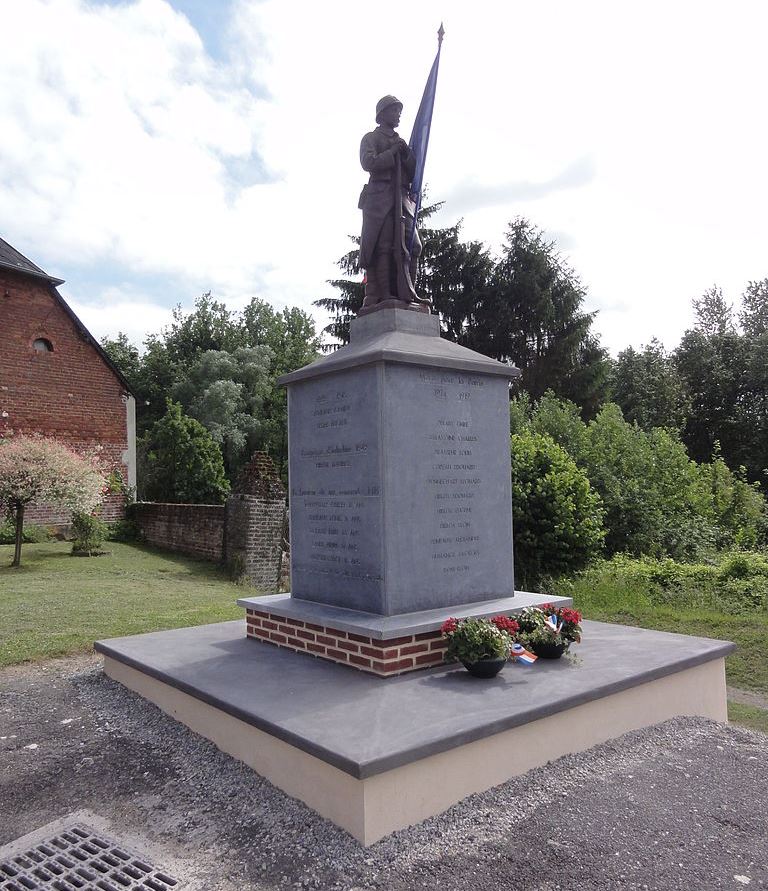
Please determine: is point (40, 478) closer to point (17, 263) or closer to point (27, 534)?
point (27, 534)

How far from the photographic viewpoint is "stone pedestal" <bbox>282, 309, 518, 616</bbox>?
16.5 ft

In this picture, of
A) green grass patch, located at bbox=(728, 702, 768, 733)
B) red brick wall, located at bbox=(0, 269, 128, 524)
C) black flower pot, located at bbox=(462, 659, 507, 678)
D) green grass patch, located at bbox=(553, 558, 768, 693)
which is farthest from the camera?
red brick wall, located at bbox=(0, 269, 128, 524)

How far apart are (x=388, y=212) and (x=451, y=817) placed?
459 centimetres

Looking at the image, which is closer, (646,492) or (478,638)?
(478,638)

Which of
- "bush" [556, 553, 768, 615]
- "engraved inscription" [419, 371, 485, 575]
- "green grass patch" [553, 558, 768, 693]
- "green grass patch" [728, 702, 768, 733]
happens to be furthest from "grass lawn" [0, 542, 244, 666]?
"green grass patch" [728, 702, 768, 733]

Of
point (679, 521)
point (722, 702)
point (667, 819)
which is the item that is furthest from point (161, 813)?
point (679, 521)

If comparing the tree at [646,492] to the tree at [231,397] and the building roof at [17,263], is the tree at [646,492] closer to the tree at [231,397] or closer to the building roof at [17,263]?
the building roof at [17,263]

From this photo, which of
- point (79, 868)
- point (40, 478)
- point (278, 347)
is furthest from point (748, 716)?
point (278, 347)

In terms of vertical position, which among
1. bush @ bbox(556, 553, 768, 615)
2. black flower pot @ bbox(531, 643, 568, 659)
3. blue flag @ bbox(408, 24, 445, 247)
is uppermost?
blue flag @ bbox(408, 24, 445, 247)

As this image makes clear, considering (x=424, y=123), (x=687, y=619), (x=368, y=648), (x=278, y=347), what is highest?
(x=278, y=347)

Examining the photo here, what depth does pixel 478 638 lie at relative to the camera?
4555mm

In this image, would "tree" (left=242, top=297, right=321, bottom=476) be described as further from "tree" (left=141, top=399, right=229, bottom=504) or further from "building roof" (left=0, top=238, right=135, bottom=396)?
"building roof" (left=0, top=238, right=135, bottom=396)

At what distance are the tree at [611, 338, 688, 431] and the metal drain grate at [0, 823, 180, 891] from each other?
26.9m

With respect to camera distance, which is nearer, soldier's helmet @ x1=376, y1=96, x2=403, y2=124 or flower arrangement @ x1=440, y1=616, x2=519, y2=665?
flower arrangement @ x1=440, y1=616, x2=519, y2=665
